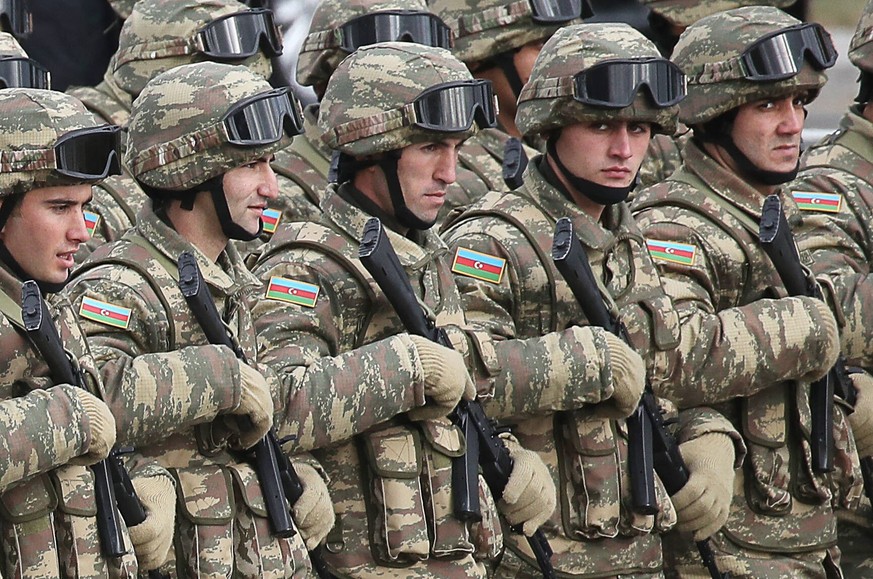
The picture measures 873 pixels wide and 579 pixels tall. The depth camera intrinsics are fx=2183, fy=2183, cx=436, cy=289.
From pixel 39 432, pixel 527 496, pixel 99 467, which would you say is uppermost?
pixel 39 432

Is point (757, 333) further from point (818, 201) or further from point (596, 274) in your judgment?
point (818, 201)

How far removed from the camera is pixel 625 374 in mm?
7520

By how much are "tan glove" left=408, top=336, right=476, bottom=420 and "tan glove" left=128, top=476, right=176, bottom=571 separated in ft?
3.08

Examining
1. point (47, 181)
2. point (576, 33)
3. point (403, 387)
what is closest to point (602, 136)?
point (576, 33)

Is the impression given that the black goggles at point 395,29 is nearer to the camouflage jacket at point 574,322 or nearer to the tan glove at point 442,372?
the camouflage jacket at point 574,322

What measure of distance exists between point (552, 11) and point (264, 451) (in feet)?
12.7

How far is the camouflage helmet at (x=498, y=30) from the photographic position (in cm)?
1007

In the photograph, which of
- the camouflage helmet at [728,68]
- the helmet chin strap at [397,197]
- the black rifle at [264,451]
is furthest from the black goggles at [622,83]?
the black rifle at [264,451]

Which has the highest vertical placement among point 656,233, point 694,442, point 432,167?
point 432,167

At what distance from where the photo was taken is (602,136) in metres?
7.94

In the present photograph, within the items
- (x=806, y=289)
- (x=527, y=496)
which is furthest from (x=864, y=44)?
(x=527, y=496)

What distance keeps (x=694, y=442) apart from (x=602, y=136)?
1.17 m

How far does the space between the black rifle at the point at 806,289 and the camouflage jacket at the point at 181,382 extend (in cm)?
210

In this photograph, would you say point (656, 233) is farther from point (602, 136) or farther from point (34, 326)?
point (34, 326)
